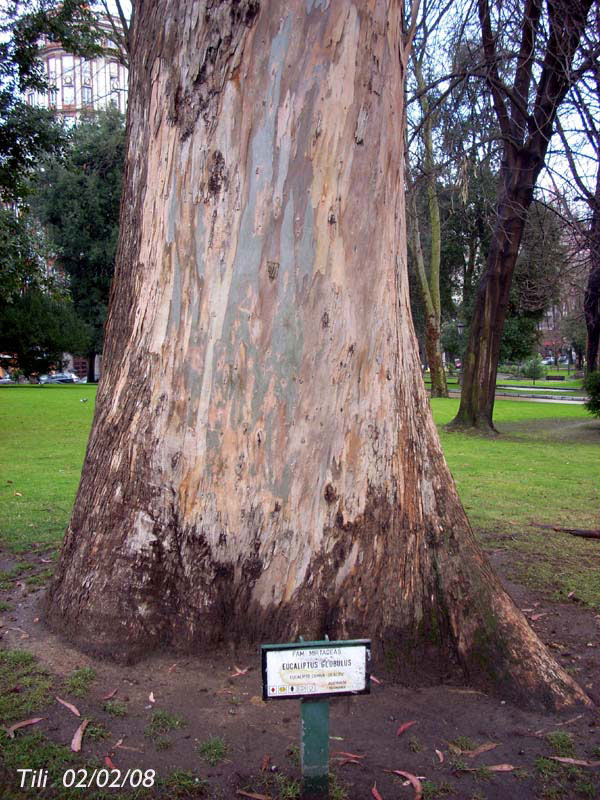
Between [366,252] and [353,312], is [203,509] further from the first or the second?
[366,252]

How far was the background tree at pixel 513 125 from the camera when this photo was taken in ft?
37.0

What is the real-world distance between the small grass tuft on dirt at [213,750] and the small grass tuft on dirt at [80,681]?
0.69 m

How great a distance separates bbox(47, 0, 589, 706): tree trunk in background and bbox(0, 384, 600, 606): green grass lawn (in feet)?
7.48

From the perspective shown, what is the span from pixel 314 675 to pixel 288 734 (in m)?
0.86

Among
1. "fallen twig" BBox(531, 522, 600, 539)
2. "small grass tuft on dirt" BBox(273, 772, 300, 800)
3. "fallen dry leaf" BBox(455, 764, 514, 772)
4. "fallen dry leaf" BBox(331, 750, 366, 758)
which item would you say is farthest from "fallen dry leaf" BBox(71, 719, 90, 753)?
"fallen twig" BBox(531, 522, 600, 539)

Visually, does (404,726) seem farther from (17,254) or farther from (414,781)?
(17,254)

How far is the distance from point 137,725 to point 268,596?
87 cm

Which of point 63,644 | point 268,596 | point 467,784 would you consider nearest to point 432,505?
point 268,596

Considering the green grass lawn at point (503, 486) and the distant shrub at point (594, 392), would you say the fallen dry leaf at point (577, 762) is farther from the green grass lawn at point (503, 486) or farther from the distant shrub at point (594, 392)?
the distant shrub at point (594, 392)

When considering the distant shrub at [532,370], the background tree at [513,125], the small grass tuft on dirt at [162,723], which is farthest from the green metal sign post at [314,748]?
the distant shrub at [532,370]

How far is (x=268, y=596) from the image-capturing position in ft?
12.1

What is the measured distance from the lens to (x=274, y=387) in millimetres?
3574

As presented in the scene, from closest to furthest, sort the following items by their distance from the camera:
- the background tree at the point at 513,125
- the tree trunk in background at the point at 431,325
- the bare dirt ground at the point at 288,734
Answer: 1. the bare dirt ground at the point at 288,734
2. the background tree at the point at 513,125
3. the tree trunk in background at the point at 431,325

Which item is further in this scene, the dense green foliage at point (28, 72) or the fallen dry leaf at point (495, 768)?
the dense green foliage at point (28, 72)
